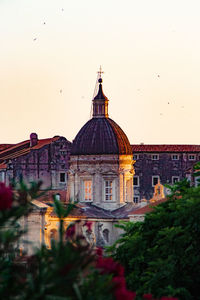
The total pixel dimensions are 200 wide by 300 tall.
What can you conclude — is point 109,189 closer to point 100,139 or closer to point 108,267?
point 100,139

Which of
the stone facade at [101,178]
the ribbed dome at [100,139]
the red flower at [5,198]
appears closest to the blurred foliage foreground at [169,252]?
the red flower at [5,198]

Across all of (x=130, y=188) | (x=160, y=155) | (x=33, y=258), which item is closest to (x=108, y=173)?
(x=130, y=188)

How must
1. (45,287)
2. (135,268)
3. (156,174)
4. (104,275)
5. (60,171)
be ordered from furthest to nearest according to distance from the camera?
(156,174), (60,171), (135,268), (104,275), (45,287)

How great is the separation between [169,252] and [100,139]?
49188 millimetres

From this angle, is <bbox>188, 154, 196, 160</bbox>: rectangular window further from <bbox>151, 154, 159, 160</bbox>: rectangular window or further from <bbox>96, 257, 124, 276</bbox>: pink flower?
<bbox>96, 257, 124, 276</bbox>: pink flower

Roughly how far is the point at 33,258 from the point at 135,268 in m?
12.8

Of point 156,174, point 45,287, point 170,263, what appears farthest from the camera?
point 156,174

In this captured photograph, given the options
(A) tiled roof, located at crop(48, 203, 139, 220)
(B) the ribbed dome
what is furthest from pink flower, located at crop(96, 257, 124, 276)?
(B) the ribbed dome

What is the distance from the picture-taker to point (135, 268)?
27.2 m

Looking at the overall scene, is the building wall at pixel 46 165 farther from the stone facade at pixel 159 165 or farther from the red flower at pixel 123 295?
the red flower at pixel 123 295

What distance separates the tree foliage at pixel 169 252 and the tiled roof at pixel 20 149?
60.8 metres

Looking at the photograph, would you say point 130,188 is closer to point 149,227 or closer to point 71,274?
point 149,227

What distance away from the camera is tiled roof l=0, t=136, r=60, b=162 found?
294 feet

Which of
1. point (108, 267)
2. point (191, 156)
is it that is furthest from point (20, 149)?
point (108, 267)
